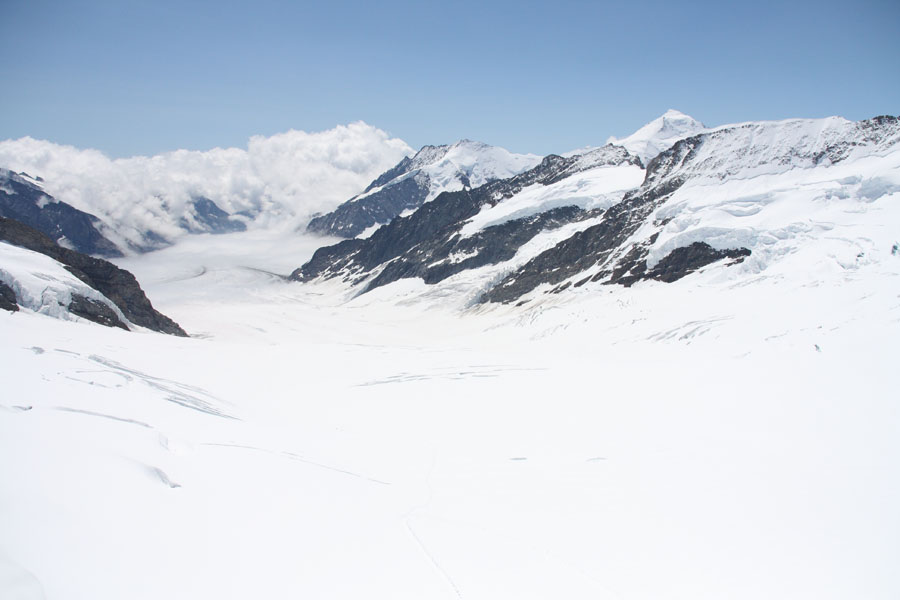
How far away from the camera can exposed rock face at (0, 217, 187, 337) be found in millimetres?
47406

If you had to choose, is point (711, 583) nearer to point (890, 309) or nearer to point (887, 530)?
point (887, 530)

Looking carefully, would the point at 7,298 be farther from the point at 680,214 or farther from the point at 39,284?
the point at 680,214

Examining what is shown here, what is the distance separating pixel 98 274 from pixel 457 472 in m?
53.3

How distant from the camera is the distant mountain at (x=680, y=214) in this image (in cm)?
5284

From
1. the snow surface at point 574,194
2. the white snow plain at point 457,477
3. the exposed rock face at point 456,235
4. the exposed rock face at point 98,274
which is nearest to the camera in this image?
the white snow plain at point 457,477

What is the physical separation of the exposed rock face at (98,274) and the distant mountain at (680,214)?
56837 millimetres

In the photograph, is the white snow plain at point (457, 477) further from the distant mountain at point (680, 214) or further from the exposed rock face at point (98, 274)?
the distant mountain at point (680, 214)

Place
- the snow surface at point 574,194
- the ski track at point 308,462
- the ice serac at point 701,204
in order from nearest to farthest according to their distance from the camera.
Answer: the ski track at point 308,462
the ice serac at point 701,204
the snow surface at point 574,194

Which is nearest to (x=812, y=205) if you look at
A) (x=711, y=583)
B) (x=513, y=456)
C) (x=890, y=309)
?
(x=890, y=309)

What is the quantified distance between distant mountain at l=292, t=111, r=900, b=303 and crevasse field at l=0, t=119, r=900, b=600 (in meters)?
28.8

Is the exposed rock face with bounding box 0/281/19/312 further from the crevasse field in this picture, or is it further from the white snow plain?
the white snow plain

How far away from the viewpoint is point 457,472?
12383 mm

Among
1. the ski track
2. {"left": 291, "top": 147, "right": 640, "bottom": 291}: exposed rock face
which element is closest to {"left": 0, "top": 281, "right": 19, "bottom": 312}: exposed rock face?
the ski track

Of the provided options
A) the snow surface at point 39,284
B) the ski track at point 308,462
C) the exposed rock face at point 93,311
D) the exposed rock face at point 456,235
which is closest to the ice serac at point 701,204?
the exposed rock face at point 456,235
